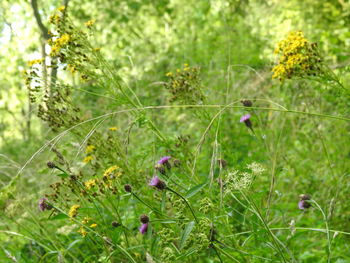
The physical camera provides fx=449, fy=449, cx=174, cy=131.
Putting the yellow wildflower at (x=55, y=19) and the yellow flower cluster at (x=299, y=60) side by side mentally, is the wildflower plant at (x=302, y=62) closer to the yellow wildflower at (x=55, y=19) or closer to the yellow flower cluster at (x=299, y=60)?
the yellow flower cluster at (x=299, y=60)

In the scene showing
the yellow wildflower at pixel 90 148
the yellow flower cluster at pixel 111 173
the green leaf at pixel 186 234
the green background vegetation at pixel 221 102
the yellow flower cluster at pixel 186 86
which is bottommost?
the green background vegetation at pixel 221 102

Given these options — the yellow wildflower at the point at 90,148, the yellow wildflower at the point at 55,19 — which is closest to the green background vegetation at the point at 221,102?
the yellow wildflower at the point at 90,148

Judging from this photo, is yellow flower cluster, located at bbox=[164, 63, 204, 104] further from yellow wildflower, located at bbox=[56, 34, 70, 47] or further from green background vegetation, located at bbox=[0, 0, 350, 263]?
yellow wildflower, located at bbox=[56, 34, 70, 47]

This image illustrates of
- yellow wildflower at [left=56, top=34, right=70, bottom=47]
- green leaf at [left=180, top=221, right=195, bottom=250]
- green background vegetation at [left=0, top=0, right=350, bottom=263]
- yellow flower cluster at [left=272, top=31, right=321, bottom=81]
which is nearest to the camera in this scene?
green leaf at [left=180, top=221, right=195, bottom=250]

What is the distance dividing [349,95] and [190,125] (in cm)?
204

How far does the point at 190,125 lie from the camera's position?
12.4 ft

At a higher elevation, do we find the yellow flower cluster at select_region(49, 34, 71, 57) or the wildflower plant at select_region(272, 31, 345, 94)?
the yellow flower cluster at select_region(49, 34, 71, 57)

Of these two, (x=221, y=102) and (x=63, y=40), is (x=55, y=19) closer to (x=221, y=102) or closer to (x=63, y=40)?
(x=63, y=40)

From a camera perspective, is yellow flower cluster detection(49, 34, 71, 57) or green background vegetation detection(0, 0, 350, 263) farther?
green background vegetation detection(0, 0, 350, 263)

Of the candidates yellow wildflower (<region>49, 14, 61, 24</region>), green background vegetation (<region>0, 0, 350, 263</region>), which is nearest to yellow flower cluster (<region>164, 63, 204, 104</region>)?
green background vegetation (<region>0, 0, 350, 263</region>)

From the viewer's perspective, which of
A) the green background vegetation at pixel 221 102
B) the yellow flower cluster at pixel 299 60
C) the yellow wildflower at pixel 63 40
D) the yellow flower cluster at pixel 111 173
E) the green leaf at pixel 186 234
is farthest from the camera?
the green background vegetation at pixel 221 102

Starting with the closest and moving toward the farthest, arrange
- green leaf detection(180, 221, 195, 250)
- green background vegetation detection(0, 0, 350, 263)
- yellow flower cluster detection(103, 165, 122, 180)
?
1. green leaf detection(180, 221, 195, 250)
2. yellow flower cluster detection(103, 165, 122, 180)
3. green background vegetation detection(0, 0, 350, 263)

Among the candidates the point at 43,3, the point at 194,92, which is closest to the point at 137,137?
the point at 194,92

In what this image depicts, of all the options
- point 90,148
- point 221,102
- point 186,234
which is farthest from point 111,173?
point 221,102
